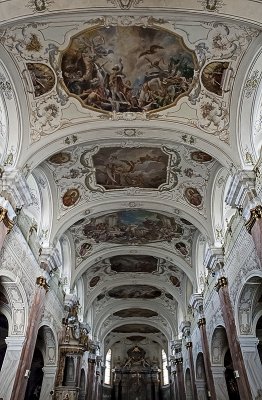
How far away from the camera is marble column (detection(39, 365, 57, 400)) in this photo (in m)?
14.4

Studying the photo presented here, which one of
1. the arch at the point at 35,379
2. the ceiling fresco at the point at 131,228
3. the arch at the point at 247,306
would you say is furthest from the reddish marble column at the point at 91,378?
the arch at the point at 247,306

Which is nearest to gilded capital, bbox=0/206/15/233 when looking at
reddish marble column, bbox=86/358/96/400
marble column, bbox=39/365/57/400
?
marble column, bbox=39/365/57/400

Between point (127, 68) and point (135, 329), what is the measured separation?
28516 mm

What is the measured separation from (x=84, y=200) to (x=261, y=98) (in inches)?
341

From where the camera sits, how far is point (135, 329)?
3341cm

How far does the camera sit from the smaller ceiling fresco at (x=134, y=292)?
2556 cm

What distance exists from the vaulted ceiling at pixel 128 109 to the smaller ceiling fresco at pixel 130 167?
6cm

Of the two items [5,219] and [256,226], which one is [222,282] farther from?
[5,219]

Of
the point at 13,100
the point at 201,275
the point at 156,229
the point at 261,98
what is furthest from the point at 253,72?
the point at 201,275

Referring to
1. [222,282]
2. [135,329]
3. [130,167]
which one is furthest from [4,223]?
[135,329]

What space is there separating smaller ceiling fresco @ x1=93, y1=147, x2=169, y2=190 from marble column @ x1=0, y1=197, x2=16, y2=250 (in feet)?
15.7

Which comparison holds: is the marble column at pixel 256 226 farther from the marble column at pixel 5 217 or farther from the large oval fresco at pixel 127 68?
the marble column at pixel 5 217

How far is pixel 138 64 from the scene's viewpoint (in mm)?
10367

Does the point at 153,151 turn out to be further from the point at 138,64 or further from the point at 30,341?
the point at 30,341
